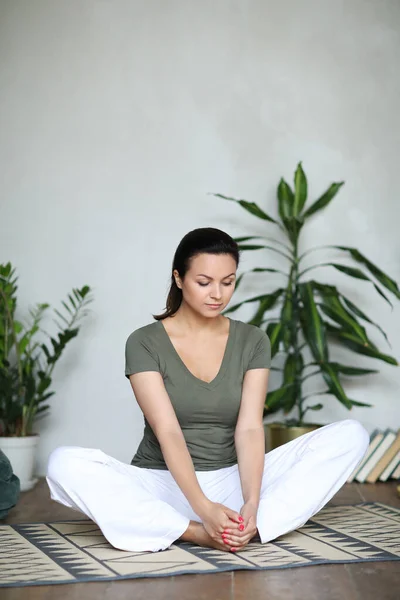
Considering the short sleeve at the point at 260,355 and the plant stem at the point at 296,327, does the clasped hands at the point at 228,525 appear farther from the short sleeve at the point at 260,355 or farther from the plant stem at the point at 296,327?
the plant stem at the point at 296,327

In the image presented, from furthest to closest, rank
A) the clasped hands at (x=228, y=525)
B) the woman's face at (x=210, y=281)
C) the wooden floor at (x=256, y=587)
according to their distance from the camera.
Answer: the woman's face at (x=210, y=281) → the clasped hands at (x=228, y=525) → the wooden floor at (x=256, y=587)

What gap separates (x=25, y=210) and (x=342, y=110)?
1.66 meters

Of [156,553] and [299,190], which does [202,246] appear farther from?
[299,190]

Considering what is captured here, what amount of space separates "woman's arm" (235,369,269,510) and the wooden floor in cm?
29

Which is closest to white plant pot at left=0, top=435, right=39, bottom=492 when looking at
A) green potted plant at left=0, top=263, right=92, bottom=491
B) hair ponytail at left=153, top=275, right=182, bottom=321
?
green potted plant at left=0, top=263, right=92, bottom=491

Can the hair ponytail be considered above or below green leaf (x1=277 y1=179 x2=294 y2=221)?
below

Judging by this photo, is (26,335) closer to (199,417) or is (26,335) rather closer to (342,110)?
(199,417)

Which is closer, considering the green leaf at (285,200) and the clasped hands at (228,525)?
the clasped hands at (228,525)

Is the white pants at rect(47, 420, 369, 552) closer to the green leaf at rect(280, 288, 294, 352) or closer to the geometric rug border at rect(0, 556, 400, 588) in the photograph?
the geometric rug border at rect(0, 556, 400, 588)

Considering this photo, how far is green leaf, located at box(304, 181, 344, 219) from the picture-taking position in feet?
12.7

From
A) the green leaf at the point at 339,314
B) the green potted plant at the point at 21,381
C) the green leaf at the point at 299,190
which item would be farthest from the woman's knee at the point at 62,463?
the green leaf at the point at 299,190

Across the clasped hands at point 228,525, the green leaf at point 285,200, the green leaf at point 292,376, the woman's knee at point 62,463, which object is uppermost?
the green leaf at point 285,200

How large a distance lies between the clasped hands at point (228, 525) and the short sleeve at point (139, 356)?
1.50 feet

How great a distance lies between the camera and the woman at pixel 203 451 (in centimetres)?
223
